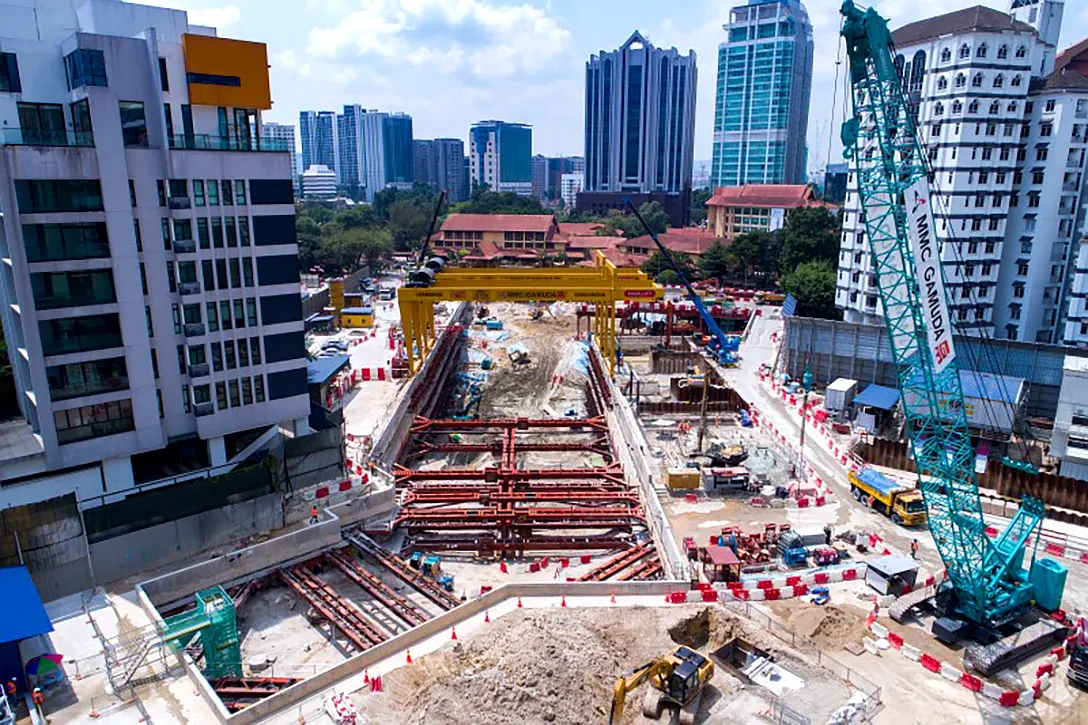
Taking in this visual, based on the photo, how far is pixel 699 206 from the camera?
6969 inches

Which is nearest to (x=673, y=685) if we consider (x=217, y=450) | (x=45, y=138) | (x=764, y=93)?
(x=217, y=450)

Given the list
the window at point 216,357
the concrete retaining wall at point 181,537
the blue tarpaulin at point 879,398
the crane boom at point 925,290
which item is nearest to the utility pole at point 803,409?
the blue tarpaulin at point 879,398

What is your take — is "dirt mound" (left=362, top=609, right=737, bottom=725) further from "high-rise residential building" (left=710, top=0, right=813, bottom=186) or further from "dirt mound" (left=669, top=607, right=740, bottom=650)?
"high-rise residential building" (left=710, top=0, right=813, bottom=186)

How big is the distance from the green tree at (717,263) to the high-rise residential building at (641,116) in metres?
88.8

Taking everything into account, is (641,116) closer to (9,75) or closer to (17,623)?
(9,75)

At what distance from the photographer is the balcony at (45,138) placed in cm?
2317

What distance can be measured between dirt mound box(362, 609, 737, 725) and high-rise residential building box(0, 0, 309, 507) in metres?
14.3

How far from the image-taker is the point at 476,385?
53844mm

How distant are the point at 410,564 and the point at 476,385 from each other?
26.1m

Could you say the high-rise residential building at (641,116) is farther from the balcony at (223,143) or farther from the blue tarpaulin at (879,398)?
the balcony at (223,143)

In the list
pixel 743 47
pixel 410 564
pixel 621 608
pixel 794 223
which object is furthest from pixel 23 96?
pixel 743 47

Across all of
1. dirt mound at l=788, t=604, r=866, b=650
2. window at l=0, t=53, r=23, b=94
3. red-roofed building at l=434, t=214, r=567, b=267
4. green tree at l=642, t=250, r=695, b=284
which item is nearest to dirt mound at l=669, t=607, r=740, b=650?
dirt mound at l=788, t=604, r=866, b=650

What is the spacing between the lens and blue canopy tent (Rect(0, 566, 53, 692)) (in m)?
18.1

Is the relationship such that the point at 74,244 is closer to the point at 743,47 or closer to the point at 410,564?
the point at 410,564
